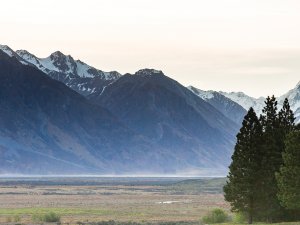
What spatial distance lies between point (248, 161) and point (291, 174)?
7049 mm

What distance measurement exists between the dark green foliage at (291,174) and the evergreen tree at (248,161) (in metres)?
5.08

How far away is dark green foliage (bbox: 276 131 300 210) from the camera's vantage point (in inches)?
3098

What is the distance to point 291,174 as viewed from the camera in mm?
78812

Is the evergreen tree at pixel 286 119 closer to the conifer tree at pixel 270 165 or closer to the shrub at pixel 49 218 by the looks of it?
the conifer tree at pixel 270 165

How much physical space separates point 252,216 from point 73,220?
81.0 ft

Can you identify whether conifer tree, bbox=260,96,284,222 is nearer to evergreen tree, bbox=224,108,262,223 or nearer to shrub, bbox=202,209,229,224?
evergreen tree, bbox=224,108,262,223

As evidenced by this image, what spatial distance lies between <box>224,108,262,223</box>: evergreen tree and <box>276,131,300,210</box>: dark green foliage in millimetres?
5079

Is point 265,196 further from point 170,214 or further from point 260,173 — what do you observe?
point 170,214

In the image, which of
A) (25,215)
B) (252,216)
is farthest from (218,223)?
(25,215)

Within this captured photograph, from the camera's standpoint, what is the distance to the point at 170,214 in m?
118

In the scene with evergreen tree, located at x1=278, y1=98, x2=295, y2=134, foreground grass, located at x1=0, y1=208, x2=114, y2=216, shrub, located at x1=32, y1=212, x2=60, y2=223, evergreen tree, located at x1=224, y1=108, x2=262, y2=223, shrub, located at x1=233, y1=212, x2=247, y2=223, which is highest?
evergreen tree, located at x1=278, y1=98, x2=295, y2=134

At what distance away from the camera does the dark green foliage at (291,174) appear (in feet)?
258

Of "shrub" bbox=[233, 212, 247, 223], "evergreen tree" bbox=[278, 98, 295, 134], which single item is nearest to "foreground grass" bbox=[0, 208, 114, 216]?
"shrub" bbox=[233, 212, 247, 223]

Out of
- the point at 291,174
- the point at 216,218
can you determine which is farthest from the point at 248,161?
the point at 216,218
